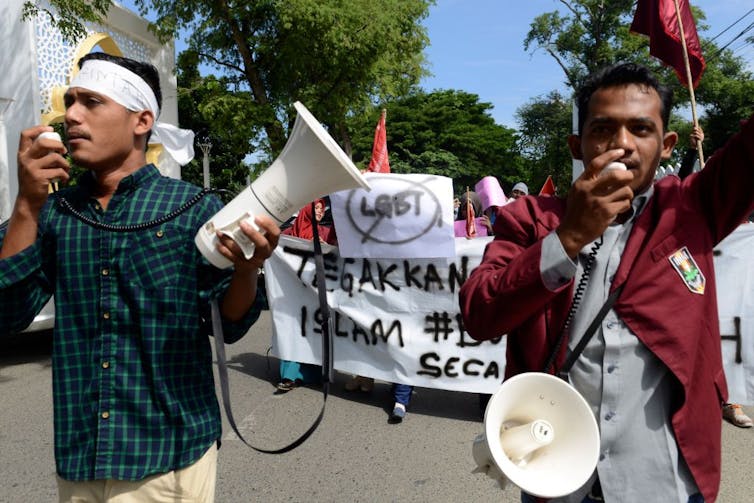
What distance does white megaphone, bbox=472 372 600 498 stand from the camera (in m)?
1.29

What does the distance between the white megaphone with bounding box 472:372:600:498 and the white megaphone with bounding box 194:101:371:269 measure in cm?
61

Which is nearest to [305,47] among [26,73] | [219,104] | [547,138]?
[219,104]

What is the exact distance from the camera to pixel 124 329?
1.64m

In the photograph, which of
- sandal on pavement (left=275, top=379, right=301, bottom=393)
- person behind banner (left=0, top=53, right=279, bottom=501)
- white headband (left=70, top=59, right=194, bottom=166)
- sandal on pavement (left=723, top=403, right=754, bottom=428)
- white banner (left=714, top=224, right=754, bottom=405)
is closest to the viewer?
person behind banner (left=0, top=53, right=279, bottom=501)

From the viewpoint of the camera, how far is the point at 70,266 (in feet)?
5.46

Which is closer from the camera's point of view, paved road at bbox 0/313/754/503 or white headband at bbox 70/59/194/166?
white headband at bbox 70/59/194/166

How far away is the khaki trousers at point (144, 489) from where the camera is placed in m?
1.60

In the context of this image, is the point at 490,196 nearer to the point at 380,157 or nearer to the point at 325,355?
the point at 380,157

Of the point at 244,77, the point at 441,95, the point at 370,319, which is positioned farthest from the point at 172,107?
the point at 441,95

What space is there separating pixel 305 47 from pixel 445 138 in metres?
26.2

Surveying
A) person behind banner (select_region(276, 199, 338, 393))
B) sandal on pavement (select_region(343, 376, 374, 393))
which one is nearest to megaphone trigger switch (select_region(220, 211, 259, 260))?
person behind banner (select_region(276, 199, 338, 393))

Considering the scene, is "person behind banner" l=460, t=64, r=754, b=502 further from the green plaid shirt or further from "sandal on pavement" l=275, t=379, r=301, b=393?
"sandal on pavement" l=275, t=379, r=301, b=393

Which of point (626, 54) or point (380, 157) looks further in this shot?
point (626, 54)

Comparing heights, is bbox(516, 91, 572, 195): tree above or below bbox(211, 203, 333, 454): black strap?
above
